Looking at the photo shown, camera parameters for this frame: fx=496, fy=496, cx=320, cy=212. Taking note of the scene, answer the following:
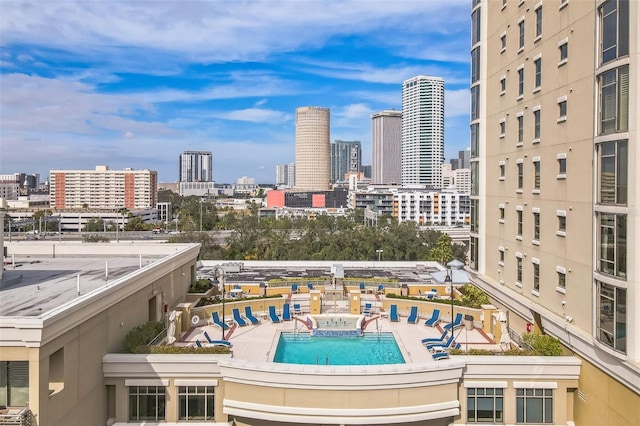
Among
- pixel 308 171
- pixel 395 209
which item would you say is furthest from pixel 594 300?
pixel 308 171

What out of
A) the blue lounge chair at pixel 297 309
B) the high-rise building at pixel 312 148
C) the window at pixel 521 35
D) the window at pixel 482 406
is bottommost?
the window at pixel 482 406

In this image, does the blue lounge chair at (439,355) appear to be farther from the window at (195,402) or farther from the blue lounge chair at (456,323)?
the window at (195,402)

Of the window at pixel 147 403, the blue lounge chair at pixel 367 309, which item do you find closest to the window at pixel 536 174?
the blue lounge chair at pixel 367 309

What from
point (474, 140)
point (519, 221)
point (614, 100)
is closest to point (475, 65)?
point (474, 140)

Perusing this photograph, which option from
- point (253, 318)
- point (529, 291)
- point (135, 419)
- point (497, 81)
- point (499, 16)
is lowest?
point (135, 419)

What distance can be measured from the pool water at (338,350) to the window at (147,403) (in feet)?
15.4

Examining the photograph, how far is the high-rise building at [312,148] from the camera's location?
186250 millimetres

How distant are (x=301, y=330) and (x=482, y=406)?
927 centimetres

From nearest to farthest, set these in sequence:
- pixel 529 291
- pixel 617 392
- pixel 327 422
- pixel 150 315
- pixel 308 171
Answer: pixel 617 392 < pixel 327 422 < pixel 529 291 < pixel 150 315 < pixel 308 171

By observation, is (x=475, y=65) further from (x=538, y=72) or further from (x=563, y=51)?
(x=563, y=51)

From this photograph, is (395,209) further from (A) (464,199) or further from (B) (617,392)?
(B) (617,392)

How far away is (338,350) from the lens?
67.5 ft

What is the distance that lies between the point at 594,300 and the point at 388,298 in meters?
13.1

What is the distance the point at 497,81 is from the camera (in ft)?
73.7
